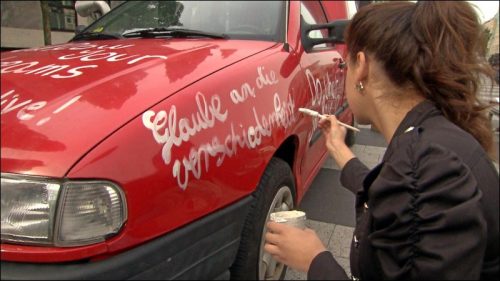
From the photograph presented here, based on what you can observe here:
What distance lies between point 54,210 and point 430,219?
0.98 m

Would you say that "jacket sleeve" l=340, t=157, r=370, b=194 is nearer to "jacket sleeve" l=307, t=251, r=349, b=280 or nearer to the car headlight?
"jacket sleeve" l=307, t=251, r=349, b=280

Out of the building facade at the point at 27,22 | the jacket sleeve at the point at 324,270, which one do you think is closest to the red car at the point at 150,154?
the jacket sleeve at the point at 324,270

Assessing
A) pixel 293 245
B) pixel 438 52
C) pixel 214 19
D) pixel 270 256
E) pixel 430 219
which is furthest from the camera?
pixel 214 19

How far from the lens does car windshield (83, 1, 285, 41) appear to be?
258 centimetres

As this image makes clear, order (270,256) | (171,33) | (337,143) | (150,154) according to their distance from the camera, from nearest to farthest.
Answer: (150,154) < (337,143) < (270,256) < (171,33)

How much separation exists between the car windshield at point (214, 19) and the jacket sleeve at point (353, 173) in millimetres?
1099

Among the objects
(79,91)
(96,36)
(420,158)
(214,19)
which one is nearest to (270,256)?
(79,91)

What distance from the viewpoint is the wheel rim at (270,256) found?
200 cm

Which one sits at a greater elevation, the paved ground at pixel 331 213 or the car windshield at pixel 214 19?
the car windshield at pixel 214 19

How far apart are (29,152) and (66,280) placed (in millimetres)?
376

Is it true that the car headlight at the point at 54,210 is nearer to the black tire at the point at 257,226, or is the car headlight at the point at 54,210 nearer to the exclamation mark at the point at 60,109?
the exclamation mark at the point at 60,109

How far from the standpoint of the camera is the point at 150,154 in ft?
4.42

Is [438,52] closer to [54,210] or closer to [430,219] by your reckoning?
[430,219]

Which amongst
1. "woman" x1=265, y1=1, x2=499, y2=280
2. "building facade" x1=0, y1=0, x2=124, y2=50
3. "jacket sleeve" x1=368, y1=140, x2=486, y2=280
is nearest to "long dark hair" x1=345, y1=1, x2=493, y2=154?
"woman" x1=265, y1=1, x2=499, y2=280
